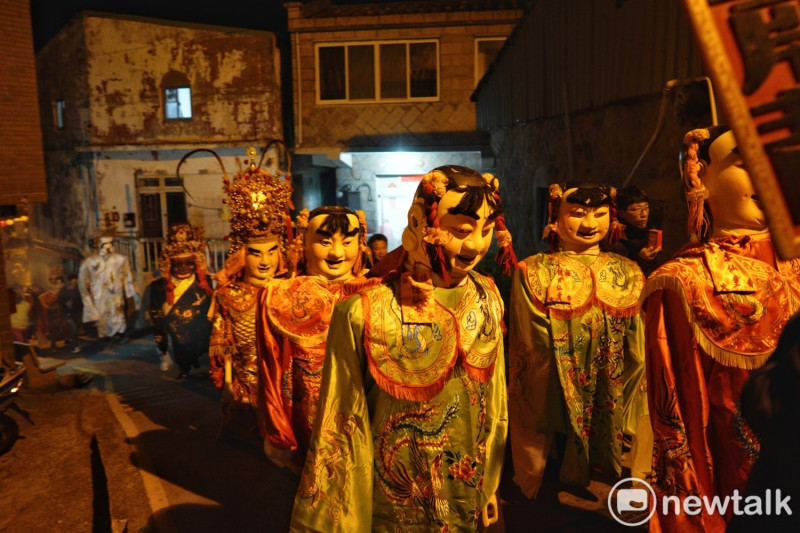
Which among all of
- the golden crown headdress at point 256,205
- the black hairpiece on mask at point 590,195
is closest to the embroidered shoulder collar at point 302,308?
the golden crown headdress at point 256,205

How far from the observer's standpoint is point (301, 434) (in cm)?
486

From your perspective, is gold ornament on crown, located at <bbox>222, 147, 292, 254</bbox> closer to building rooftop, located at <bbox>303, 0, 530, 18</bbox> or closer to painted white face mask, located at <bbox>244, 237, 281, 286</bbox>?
painted white face mask, located at <bbox>244, 237, 281, 286</bbox>

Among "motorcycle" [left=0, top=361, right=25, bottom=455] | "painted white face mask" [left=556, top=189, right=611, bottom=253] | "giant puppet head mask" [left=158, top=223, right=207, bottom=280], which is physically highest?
"painted white face mask" [left=556, top=189, right=611, bottom=253]

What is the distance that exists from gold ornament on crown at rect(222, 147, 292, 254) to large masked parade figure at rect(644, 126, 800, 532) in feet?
12.3

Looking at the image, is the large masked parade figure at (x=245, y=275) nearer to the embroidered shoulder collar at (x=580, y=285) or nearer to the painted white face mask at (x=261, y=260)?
the painted white face mask at (x=261, y=260)

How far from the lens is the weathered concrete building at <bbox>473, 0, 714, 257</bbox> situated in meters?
5.64

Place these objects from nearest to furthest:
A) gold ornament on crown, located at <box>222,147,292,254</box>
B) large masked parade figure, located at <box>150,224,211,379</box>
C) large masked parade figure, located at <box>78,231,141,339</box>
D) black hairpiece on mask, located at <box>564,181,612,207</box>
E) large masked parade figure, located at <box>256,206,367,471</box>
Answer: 1. black hairpiece on mask, located at <box>564,181,612,207</box>
2. large masked parade figure, located at <box>256,206,367,471</box>
3. gold ornament on crown, located at <box>222,147,292,254</box>
4. large masked parade figure, located at <box>150,224,211,379</box>
5. large masked parade figure, located at <box>78,231,141,339</box>

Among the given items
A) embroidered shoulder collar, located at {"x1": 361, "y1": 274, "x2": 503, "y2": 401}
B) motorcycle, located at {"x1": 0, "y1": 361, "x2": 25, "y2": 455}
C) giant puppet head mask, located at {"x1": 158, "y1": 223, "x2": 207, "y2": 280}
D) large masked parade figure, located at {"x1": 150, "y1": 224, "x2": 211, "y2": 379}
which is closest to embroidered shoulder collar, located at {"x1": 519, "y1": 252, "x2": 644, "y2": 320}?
embroidered shoulder collar, located at {"x1": 361, "y1": 274, "x2": 503, "y2": 401}

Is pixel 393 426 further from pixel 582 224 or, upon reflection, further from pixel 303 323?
pixel 582 224

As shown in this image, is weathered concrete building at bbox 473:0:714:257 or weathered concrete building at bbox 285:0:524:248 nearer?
weathered concrete building at bbox 473:0:714:257

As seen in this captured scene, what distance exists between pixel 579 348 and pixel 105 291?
969cm

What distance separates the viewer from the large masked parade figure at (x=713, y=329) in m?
3.13

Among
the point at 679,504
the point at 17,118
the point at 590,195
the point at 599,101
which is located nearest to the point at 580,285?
the point at 590,195

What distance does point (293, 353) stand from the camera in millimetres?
4949
